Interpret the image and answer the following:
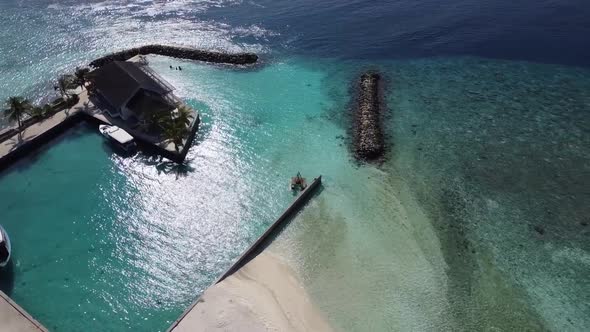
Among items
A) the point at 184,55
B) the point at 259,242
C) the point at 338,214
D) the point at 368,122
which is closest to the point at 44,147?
the point at 184,55

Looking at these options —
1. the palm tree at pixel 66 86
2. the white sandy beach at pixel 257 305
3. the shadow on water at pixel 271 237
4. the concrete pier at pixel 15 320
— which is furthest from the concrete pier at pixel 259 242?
the palm tree at pixel 66 86

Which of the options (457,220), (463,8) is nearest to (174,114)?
(457,220)

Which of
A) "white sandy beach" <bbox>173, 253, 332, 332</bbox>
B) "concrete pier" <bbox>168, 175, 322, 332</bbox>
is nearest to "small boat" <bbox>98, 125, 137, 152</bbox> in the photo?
"concrete pier" <bbox>168, 175, 322, 332</bbox>

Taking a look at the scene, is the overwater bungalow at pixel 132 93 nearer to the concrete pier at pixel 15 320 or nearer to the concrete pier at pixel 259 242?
the concrete pier at pixel 259 242

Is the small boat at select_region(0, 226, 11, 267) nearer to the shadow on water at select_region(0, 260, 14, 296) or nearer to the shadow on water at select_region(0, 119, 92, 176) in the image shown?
the shadow on water at select_region(0, 260, 14, 296)

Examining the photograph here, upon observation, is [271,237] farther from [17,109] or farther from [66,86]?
[66,86]

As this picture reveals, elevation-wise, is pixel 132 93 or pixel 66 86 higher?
pixel 66 86

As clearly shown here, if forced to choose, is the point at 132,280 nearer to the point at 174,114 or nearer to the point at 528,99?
the point at 174,114
